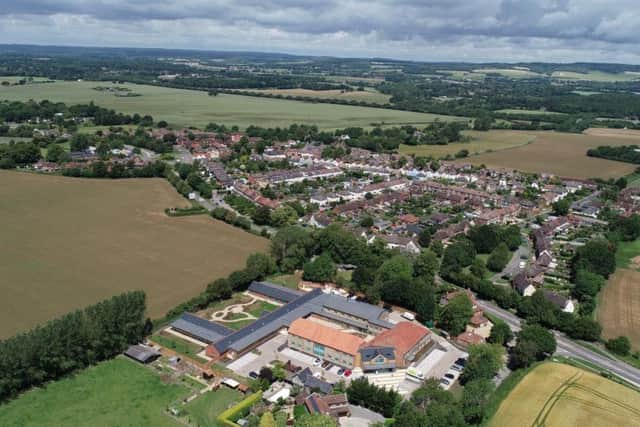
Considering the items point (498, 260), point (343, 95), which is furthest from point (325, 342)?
point (343, 95)

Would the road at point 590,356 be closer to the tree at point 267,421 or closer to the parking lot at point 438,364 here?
the parking lot at point 438,364

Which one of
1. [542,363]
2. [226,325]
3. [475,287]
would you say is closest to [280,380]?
[226,325]

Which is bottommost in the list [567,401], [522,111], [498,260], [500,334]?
[567,401]

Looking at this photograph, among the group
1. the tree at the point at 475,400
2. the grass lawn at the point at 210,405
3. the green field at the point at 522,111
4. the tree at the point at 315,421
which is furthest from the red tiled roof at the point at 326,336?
the green field at the point at 522,111

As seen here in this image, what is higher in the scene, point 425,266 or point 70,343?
point 425,266

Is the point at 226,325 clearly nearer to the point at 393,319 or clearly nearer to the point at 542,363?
the point at 393,319

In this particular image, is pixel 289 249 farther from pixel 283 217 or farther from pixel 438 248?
pixel 438 248
